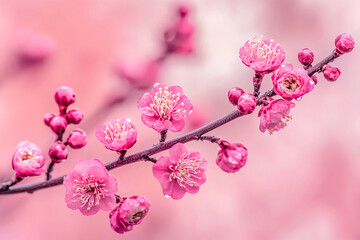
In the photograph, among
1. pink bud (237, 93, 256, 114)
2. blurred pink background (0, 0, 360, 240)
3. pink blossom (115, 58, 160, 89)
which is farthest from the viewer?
blurred pink background (0, 0, 360, 240)

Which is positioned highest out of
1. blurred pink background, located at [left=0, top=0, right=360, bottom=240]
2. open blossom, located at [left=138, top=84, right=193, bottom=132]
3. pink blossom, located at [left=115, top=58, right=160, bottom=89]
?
open blossom, located at [left=138, top=84, right=193, bottom=132]

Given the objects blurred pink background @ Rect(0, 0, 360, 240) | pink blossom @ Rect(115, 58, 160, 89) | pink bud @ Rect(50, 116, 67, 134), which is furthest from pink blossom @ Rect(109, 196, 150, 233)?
blurred pink background @ Rect(0, 0, 360, 240)

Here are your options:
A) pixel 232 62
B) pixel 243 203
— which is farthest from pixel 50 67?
pixel 243 203

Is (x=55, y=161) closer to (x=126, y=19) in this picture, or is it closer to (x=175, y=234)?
(x=175, y=234)

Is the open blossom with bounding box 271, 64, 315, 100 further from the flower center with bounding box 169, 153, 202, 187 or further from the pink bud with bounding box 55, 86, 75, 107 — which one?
the pink bud with bounding box 55, 86, 75, 107

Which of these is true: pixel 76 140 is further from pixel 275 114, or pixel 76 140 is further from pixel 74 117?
pixel 275 114

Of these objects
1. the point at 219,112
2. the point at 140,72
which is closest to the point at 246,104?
the point at 140,72

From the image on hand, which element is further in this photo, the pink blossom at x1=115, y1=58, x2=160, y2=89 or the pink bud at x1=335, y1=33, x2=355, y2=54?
the pink blossom at x1=115, y1=58, x2=160, y2=89

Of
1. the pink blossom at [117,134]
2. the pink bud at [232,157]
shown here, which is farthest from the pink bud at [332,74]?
the pink blossom at [117,134]
